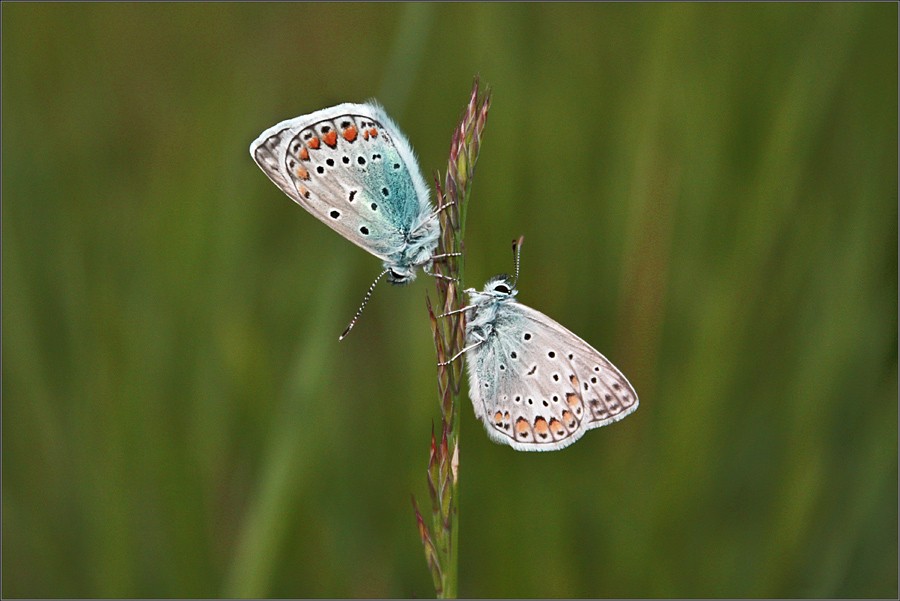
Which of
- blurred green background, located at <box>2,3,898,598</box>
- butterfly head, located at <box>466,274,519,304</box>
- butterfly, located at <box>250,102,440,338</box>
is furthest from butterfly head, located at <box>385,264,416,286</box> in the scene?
blurred green background, located at <box>2,3,898,598</box>

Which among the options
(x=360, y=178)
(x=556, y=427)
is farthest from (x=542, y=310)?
(x=360, y=178)

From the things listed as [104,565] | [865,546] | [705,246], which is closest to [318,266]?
[104,565]

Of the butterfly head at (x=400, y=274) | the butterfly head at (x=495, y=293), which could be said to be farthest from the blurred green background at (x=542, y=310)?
the butterfly head at (x=495, y=293)

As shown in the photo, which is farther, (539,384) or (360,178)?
(539,384)

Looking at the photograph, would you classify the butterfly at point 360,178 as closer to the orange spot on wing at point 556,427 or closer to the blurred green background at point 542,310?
the blurred green background at point 542,310

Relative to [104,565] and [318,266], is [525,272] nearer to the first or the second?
[318,266]

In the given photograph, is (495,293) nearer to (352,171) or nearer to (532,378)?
(532,378)

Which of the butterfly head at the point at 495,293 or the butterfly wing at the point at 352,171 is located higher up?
the butterfly wing at the point at 352,171
